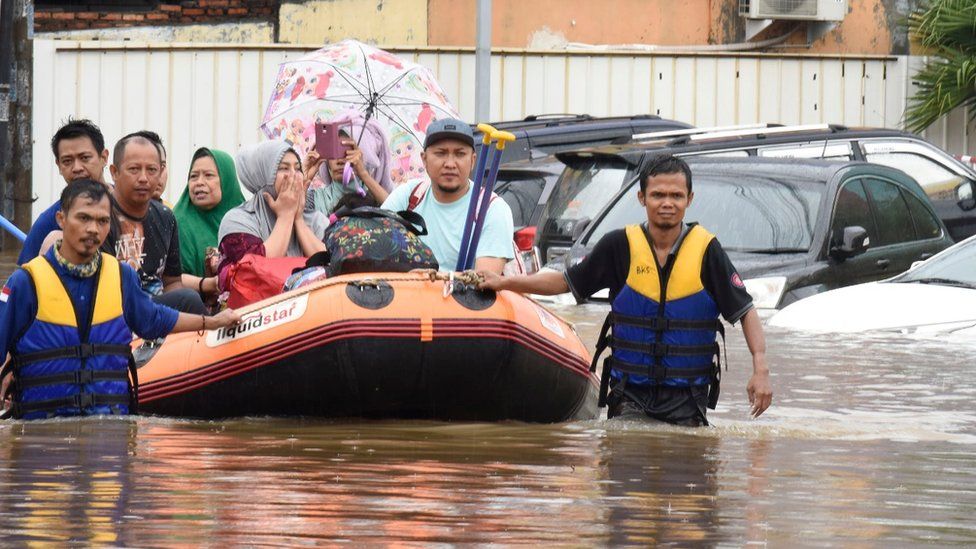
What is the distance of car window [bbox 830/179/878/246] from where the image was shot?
13.2m

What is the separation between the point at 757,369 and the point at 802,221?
17.9 feet

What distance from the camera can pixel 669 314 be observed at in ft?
26.3

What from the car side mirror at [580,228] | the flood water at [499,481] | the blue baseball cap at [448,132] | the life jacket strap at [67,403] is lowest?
the flood water at [499,481]

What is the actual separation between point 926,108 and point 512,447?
16.1 metres

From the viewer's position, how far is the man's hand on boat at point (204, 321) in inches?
326

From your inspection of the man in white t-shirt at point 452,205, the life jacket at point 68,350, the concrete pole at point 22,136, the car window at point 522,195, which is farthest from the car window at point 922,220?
the concrete pole at point 22,136

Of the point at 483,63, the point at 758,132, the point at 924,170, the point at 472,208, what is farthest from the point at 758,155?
the point at 483,63

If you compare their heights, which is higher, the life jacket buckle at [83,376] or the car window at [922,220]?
the car window at [922,220]

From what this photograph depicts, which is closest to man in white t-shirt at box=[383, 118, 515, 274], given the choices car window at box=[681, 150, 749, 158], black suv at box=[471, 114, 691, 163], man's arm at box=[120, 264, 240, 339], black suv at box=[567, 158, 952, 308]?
man's arm at box=[120, 264, 240, 339]

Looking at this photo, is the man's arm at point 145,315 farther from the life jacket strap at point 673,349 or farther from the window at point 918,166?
the window at point 918,166

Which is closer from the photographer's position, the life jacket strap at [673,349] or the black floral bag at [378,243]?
the life jacket strap at [673,349]

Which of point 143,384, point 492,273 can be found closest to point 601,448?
point 492,273

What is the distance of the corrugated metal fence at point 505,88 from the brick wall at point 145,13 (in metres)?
1.31

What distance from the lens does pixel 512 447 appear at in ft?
26.2
